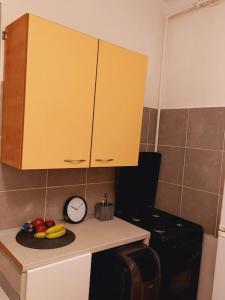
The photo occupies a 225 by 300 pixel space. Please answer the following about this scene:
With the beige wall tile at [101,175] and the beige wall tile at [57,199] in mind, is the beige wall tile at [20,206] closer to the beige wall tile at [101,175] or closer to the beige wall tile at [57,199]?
the beige wall tile at [57,199]

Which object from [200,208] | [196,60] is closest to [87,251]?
[200,208]

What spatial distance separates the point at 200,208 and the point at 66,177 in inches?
41.3

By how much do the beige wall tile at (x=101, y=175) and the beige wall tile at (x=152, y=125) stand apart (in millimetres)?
472

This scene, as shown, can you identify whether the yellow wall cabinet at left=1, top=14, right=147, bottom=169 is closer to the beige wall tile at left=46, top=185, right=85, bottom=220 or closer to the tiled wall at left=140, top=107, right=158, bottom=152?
the beige wall tile at left=46, top=185, right=85, bottom=220

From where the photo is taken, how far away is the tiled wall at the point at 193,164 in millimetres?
1941

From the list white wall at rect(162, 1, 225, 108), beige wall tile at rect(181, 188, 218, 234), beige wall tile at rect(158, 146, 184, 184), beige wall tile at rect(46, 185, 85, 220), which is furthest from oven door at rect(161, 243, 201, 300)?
white wall at rect(162, 1, 225, 108)

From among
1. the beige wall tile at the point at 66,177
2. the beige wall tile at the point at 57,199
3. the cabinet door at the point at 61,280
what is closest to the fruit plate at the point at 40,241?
the cabinet door at the point at 61,280

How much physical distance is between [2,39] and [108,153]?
908 mm

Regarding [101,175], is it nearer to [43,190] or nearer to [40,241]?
[43,190]

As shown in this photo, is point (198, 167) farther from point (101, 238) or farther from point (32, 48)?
point (32, 48)

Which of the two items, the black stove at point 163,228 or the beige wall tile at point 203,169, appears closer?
the black stove at point 163,228

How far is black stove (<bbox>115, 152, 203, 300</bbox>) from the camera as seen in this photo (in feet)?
5.83

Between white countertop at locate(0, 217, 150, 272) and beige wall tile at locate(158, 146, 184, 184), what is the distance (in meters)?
0.57

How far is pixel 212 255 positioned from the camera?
77.2 inches
